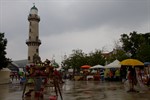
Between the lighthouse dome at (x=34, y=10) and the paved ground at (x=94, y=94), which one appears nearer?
the paved ground at (x=94, y=94)

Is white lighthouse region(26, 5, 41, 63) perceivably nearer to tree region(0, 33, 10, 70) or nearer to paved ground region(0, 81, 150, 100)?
tree region(0, 33, 10, 70)

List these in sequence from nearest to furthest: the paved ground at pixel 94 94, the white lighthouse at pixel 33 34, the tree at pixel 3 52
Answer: the paved ground at pixel 94 94, the tree at pixel 3 52, the white lighthouse at pixel 33 34

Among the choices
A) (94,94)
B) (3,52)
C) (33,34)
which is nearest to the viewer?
(94,94)

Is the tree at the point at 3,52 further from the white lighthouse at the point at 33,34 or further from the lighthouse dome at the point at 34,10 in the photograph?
the lighthouse dome at the point at 34,10

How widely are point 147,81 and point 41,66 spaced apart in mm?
11830

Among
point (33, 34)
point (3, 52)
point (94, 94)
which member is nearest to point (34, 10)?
point (33, 34)

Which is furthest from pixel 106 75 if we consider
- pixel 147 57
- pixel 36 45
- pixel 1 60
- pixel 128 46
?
pixel 36 45

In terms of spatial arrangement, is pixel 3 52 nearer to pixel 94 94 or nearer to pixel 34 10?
pixel 94 94

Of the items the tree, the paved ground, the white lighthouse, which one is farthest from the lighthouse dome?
the paved ground

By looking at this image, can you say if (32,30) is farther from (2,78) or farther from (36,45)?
(2,78)

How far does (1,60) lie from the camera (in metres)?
35.8

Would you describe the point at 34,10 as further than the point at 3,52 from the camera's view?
Yes

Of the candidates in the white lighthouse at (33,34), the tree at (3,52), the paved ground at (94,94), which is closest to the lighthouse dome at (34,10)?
the white lighthouse at (33,34)

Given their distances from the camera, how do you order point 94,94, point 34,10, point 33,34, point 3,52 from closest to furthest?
point 94,94, point 3,52, point 33,34, point 34,10
